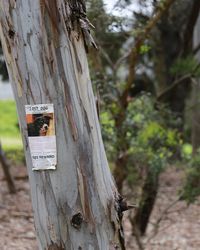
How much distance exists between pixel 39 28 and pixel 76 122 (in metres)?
0.48

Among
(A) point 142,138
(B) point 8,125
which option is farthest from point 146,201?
(B) point 8,125

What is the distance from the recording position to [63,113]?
8.67ft

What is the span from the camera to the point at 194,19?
8.03 metres

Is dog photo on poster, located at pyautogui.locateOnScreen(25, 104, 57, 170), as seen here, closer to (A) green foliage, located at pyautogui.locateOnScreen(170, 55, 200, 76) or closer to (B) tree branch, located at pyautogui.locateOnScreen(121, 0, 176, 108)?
(B) tree branch, located at pyautogui.locateOnScreen(121, 0, 176, 108)

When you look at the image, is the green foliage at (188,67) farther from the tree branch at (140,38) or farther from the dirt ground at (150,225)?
the dirt ground at (150,225)

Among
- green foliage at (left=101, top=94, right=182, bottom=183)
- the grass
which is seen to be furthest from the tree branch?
the grass

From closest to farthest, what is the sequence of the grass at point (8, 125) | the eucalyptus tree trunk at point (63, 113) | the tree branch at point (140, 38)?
the eucalyptus tree trunk at point (63, 113)
the tree branch at point (140, 38)
the grass at point (8, 125)

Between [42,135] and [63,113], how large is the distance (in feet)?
0.50

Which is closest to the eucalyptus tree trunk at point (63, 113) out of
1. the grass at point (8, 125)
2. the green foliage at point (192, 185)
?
the green foliage at point (192, 185)

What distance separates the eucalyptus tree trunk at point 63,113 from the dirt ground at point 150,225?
12.1 feet

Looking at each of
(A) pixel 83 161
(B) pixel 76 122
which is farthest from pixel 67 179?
(B) pixel 76 122

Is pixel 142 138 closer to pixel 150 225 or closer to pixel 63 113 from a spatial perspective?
pixel 150 225

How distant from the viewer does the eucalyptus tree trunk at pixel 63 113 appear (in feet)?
8.60

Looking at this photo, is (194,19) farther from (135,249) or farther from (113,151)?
(135,249)
